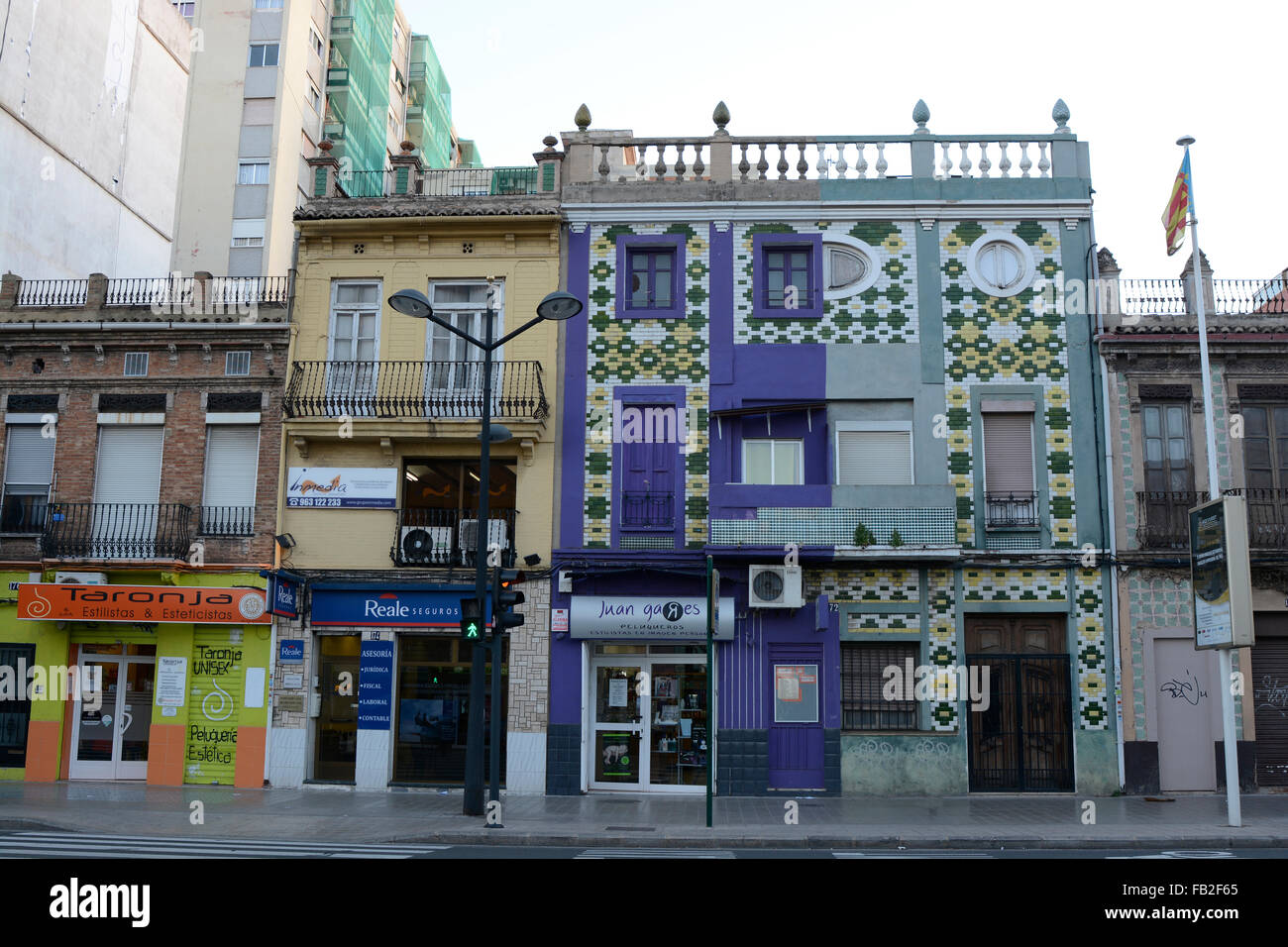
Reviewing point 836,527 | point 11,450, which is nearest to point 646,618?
point 836,527

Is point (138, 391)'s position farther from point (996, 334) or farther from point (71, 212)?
point (996, 334)

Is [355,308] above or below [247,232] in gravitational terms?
below

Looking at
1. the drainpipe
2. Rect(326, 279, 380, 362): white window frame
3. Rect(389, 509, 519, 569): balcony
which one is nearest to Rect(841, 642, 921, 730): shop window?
the drainpipe

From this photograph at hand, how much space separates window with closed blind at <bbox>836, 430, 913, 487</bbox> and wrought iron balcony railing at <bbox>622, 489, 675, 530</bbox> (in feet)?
10.3

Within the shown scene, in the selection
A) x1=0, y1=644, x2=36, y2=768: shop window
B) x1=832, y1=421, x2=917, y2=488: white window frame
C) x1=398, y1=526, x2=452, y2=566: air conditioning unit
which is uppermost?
x1=832, y1=421, x2=917, y2=488: white window frame

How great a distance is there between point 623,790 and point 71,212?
2134cm

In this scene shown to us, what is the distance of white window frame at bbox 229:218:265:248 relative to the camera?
40.0 metres

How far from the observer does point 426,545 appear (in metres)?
19.3

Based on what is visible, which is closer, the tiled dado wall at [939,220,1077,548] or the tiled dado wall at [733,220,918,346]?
the tiled dado wall at [939,220,1077,548]

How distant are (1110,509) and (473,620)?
11406 mm

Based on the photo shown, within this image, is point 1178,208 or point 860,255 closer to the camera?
point 1178,208

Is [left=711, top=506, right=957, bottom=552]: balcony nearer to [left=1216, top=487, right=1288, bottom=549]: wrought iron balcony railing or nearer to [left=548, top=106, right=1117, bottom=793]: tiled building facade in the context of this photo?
[left=548, top=106, right=1117, bottom=793]: tiled building facade

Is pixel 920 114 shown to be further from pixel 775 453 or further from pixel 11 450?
pixel 11 450

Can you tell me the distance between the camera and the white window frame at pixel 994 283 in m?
19.8
